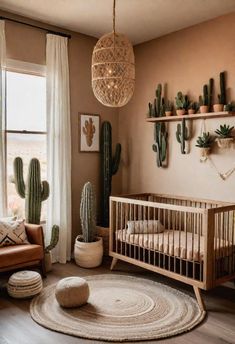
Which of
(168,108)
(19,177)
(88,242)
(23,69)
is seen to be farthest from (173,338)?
(23,69)

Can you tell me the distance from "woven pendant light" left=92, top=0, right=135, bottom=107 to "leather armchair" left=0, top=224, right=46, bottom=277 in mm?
1753

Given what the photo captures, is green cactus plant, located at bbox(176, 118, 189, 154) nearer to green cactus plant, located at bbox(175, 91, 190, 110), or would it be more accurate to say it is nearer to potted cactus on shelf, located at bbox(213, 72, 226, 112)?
green cactus plant, located at bbox(175, 91, 190, 110)

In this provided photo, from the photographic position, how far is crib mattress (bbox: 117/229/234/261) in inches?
125

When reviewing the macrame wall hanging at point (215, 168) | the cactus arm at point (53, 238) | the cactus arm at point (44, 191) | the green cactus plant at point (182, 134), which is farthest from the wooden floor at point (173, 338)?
the green cactus plant at point (182, 134)

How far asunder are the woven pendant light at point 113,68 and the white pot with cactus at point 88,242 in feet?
5.28

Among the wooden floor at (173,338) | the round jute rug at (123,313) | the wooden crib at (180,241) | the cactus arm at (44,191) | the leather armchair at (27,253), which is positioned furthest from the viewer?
the cactus arm at (44,191)

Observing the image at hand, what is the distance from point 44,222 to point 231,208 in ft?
7.33

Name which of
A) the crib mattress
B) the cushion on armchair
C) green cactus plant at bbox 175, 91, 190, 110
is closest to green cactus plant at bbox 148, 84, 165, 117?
green cactus plant at bbox 175, 91, 190, 110

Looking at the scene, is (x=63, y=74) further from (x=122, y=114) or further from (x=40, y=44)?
(x=122, y=114)

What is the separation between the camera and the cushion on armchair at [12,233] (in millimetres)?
3588

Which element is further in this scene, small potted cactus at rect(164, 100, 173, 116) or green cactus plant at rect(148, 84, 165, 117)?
green cactus plant at rect(148, 84, 165, 117)

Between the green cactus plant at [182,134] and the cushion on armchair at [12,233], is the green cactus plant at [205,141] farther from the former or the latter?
the cushion on armchair at [12,233]

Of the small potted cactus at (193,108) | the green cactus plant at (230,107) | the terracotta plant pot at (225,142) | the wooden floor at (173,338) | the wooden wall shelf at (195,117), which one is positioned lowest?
the wooden floor at (173,338)

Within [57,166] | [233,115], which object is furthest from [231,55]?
[57,166]
